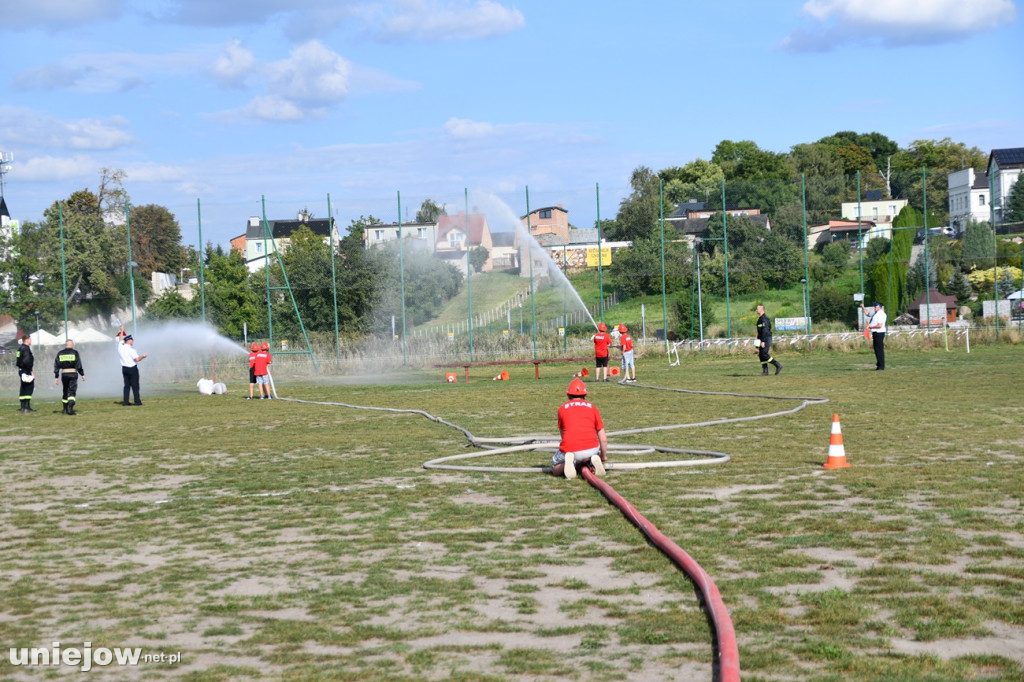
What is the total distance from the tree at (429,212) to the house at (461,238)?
0.39m

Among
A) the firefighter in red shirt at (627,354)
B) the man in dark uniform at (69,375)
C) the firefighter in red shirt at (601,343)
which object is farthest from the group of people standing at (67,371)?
the firefighter in red shirt at (627,354)

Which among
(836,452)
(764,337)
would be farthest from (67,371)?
(836,452)

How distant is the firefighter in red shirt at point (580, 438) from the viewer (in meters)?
11.7

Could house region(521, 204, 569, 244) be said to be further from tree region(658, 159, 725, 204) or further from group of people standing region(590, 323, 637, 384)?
tree region(658, 159, 725, 204)

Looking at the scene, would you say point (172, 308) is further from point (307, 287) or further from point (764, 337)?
point (764, 337)

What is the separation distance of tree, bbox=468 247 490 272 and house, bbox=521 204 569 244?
2.02 metres

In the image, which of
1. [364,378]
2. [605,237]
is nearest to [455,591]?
[364,378]

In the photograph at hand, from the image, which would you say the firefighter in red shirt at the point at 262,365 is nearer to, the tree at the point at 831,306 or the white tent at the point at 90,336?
the white tent at the point at 90,336

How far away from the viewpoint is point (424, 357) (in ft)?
137

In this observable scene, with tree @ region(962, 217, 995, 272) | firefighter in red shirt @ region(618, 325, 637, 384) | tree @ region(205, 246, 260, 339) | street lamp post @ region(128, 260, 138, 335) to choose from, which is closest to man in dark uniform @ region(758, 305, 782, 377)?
firefighter in red shirt @ region(618, 325, 637, 384)

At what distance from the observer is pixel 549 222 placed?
4328 centimetres

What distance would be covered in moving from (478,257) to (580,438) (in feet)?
104

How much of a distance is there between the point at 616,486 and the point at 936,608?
518 cm

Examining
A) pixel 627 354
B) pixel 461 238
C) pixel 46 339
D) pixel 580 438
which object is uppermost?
pixel 461 238
